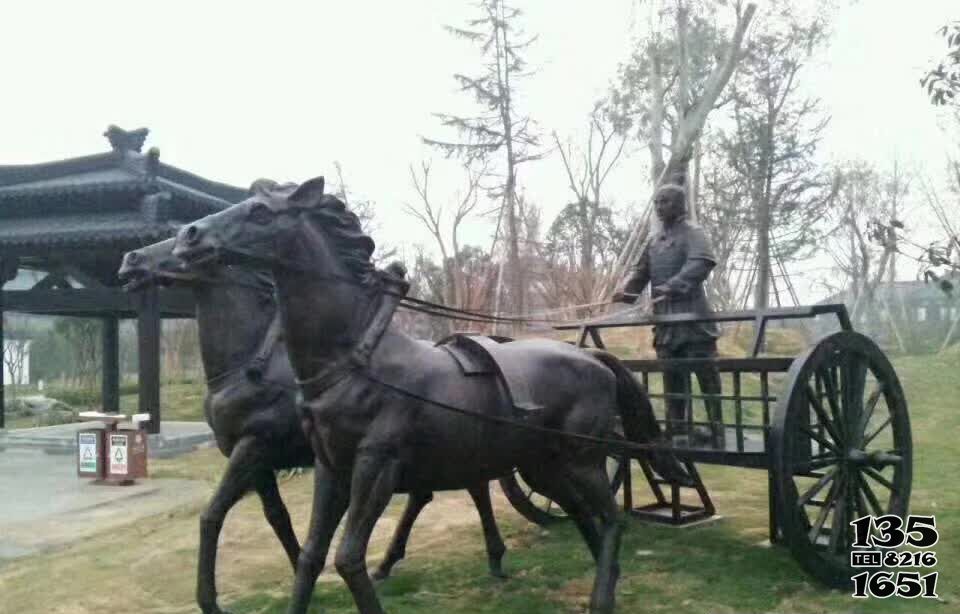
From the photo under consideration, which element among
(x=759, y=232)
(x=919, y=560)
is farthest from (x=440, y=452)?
(x=759, y=232)

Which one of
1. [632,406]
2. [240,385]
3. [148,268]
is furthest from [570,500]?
[148,268]

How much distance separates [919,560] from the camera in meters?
4.59

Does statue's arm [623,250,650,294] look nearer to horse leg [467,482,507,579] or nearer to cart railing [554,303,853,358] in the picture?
cart railing [554,303,853,358]

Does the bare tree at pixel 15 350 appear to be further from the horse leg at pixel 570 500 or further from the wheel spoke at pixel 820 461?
the wheel spoke at pixel 820 461

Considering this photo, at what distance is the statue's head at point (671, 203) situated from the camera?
5.15 m

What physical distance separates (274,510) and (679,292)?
2771mm

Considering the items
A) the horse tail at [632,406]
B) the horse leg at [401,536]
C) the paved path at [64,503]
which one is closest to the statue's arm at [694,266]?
the horse tail at [632,406]

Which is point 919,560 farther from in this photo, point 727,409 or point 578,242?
point 578,242

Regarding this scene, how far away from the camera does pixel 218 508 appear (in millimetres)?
4102

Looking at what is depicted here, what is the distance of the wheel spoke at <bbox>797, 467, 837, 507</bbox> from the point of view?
13.5 ft

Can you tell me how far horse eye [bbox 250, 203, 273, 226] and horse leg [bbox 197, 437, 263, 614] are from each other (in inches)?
58.5

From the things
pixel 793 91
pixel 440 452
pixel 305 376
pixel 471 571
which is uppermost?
pixel 793 91

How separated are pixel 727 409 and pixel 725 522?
5.86m

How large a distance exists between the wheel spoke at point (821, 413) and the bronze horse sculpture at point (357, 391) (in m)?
1.32
